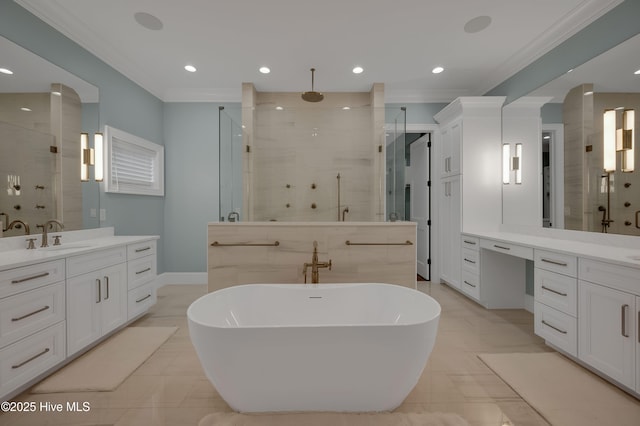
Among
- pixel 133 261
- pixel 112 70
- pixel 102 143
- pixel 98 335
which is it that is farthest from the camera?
pixel 112 70

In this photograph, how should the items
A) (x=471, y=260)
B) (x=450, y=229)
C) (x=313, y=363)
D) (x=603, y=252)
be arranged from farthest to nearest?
(x=450, y=229), (x=471, y=260), (x=603, y=252), (x=313, y=363)

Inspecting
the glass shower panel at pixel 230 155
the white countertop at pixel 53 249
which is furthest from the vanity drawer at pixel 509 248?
the white countertop at pixel 53 249

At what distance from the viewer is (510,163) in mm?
3326

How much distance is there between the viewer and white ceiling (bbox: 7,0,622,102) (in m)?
2.36

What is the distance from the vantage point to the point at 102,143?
290cm

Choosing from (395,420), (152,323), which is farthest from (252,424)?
(152,323)

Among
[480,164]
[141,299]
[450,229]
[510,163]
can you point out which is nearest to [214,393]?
[141,299]

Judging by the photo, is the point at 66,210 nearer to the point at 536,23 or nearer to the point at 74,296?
the point at 74,296

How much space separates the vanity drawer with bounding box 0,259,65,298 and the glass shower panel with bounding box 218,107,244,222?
148 cm

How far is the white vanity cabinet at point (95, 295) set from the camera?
2004 mm

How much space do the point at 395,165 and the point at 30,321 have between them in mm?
3120

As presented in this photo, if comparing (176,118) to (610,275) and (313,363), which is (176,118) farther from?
(610,275)

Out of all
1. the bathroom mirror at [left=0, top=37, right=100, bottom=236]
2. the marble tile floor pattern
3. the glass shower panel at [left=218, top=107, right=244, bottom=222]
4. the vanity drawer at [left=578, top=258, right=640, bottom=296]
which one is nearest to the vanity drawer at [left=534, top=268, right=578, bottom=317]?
the vanity drawer at [left=578, top=258, right=640, bottom=296]

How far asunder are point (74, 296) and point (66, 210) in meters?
0.97
